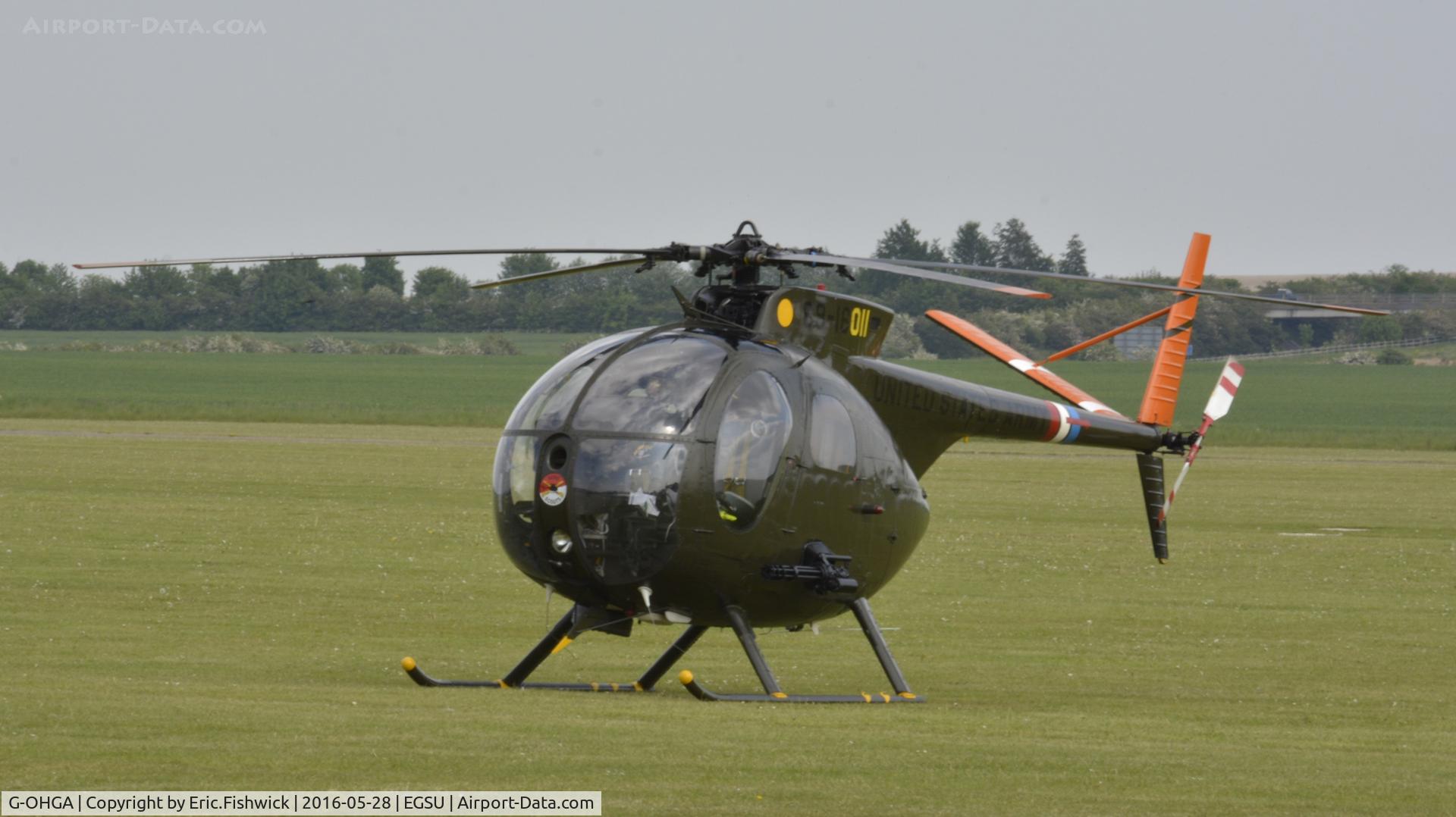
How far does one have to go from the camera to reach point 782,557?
13578 millimetres

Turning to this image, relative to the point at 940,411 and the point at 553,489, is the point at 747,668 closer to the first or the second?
the point at 940,411

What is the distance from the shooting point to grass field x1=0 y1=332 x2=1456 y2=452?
6881 cm

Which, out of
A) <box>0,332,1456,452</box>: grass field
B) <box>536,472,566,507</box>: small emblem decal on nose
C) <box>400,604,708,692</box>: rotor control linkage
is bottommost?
<box>0,332,1456,452</box>: grass field

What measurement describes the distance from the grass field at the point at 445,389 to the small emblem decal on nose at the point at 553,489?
54229 mm

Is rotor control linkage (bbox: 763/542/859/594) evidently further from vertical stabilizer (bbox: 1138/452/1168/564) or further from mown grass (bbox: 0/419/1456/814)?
vertical stabilizer (bbox: 1138/452/1168/564)

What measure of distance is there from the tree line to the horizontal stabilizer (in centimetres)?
6905

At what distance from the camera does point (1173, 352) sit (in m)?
18.8

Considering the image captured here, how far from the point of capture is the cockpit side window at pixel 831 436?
13688mm

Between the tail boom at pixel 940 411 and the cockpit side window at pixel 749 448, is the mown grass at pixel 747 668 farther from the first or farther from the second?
the tail boom at pixel 940 411

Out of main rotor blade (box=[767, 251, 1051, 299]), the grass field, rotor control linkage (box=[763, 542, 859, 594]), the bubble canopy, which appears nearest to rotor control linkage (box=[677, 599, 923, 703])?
rotor control linkage (box=[763, 542, 859, 594])

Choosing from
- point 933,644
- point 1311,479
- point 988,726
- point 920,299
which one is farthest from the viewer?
point 920,299

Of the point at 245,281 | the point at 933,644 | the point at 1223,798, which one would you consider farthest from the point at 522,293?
the point at 1223,798

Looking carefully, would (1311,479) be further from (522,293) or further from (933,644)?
(522,293)

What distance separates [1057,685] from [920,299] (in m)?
78.6
